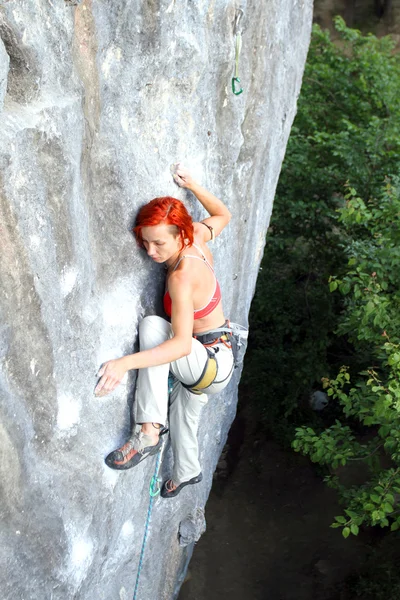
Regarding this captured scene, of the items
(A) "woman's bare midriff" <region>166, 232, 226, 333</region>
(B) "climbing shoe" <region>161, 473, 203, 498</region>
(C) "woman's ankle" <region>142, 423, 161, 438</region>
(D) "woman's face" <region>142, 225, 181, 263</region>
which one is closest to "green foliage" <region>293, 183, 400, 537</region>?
(B) "climbing shoe" <region>161, 473, 203, 498</region>

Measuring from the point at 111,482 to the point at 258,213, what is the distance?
2.69m

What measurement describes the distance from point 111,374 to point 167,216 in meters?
0.82

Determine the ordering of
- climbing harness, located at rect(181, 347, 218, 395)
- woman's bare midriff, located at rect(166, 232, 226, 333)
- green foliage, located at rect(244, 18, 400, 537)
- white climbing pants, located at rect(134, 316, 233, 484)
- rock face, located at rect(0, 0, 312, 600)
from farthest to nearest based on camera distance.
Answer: green foliage, located at rect(244, 18, 400, 537) → climbing harness, located at rect(181, 347, 218, 395) → white climbing pants, located at rect(134, 316, 233, 484) → woman's bare midriff, located at rect(166, 232, 226, 333) → rock face, located at rect(0, 0, 312, 600)

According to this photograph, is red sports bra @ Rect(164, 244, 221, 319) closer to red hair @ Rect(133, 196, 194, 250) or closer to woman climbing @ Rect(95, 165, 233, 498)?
woman climbing @ Rect(95, 165, 233, 498)

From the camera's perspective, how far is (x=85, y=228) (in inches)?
130

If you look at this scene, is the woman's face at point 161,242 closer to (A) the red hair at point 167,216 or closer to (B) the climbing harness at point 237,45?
(A) the red hair at point 167,216

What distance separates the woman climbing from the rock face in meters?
0.11

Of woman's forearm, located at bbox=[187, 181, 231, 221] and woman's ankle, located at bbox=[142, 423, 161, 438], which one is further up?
woman's forearm, located at bbox=[187, 181, 231, 221]

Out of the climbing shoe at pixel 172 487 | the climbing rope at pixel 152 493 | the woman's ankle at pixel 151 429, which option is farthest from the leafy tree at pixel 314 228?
the woman's ankle at pixel 151 429

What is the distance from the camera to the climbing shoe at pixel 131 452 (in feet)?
12.0

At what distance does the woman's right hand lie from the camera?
4.03m

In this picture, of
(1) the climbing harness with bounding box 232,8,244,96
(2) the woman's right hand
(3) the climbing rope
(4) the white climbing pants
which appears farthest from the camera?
(1) the climbing harness with bounding box 232,8,244,96

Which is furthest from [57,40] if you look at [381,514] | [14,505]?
[381,514]

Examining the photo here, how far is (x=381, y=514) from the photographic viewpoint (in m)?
4.97
